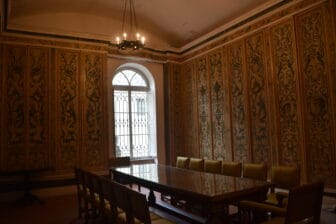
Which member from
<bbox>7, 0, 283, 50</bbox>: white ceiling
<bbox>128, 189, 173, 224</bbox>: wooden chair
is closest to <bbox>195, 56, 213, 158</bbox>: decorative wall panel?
<bbox>7, 0, 283, 50</bbox>: white ceiling

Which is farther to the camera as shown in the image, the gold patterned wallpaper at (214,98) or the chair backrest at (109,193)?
the gold patterned wallpaper at (214,98)

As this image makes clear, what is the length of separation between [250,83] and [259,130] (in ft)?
3.29

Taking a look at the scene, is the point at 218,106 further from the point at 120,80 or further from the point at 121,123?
the point at 120,80

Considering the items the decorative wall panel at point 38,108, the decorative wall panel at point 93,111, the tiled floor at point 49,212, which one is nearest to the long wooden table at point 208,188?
the tiled floor at point 49,212

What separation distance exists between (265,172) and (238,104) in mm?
2536

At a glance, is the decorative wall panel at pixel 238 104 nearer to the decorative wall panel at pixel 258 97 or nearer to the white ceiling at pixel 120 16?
the decorative wall panel at pixel 258 97

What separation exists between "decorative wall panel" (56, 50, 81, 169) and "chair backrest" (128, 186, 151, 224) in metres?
4.34

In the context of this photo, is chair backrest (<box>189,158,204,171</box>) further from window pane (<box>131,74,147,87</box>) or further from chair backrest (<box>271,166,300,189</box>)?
window pane (<box>131,74,147,87</box>)

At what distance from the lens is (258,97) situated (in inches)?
227

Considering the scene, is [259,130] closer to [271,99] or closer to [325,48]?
[271,99]

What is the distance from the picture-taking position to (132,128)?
791cm

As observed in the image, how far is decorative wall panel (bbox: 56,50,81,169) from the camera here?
6551 mm

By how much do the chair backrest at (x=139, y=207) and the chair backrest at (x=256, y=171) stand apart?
6.51 feet

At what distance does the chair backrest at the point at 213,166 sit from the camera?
450 centimetres
